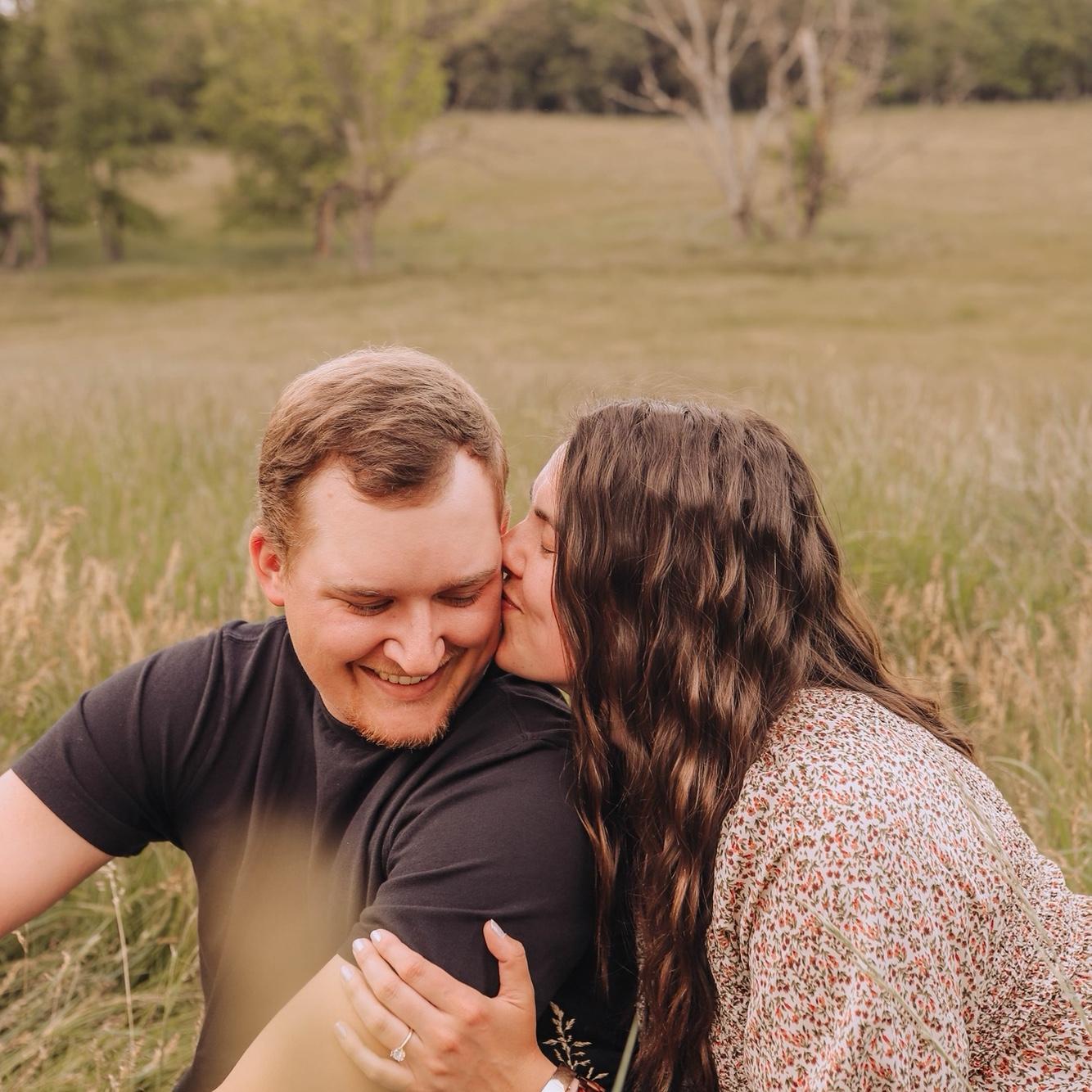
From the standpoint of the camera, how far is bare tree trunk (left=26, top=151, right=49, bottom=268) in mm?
38625

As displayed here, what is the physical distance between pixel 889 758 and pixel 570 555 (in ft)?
2.08

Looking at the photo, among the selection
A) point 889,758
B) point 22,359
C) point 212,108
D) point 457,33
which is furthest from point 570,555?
point 212,108

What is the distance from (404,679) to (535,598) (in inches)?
11.2

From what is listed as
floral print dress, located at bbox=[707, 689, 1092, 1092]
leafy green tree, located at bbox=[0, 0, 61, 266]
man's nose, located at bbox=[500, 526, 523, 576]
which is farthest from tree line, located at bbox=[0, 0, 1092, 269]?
floral print dress, located at bbox=[707, 689, 1092, 1092]

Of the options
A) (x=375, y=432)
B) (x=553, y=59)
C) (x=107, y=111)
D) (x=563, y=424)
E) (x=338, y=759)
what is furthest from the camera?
(x=553, y=59)

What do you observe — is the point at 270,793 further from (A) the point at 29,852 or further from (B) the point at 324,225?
(B) the point at 324,225

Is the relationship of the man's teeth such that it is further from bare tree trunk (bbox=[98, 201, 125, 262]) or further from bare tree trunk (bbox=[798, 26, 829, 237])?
bare tree trunk (bbox=[98, 201, 125, 262])

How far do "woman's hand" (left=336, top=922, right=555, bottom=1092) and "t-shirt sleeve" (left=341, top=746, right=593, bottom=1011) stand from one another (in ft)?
0.10

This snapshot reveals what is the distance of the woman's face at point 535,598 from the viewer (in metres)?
2.26

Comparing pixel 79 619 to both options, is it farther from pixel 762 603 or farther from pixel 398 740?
pixel 762 603

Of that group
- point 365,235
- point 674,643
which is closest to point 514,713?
point 674,643

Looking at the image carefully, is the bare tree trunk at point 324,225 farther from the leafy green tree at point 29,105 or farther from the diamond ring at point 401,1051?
the diamond ring at point 401,1051

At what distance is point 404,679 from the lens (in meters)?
2.15

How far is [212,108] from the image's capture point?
139 ft
